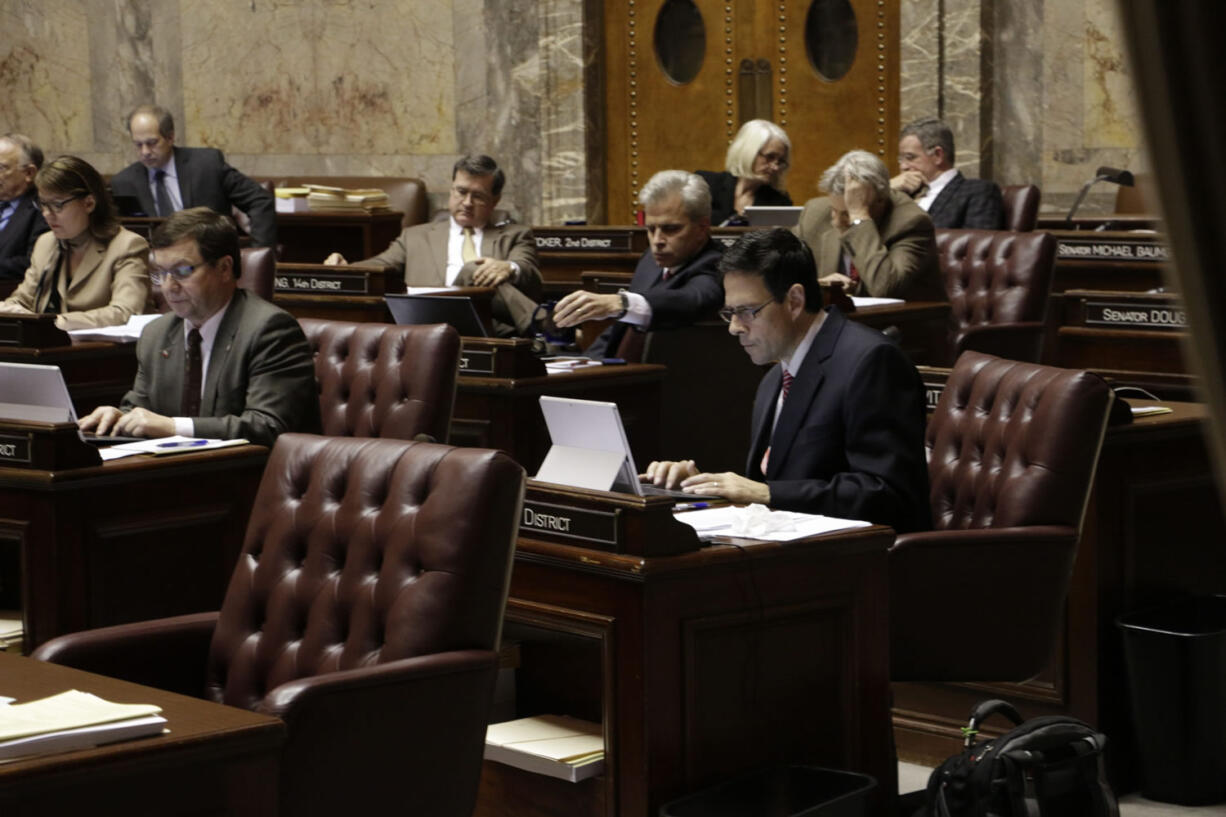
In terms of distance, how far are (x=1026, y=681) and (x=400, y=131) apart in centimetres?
918

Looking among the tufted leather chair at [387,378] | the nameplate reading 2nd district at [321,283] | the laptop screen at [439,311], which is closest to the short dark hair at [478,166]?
the nameplate reading 2nd district at [321,283]

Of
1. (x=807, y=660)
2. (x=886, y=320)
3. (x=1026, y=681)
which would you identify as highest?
(x=886, y=320)

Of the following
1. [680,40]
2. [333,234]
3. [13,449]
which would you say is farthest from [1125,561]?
[680,40]

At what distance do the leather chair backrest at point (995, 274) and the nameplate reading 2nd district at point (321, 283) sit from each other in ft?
7.47

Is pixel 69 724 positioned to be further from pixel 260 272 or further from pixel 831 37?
pixel 831 37

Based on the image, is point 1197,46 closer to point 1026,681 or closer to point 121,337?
point 1026,681

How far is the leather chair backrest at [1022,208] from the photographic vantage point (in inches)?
346

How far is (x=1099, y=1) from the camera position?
982 centimetres

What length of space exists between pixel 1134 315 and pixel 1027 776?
3.02 meters

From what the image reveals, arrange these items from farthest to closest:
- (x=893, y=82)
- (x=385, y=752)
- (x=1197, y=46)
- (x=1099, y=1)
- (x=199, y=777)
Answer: (x=893, y=82)
(x=1099, y=1)
(x=385, y=752)
(x=199, y=777)
(x=1197, y=46)

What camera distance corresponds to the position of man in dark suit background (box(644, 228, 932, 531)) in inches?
148

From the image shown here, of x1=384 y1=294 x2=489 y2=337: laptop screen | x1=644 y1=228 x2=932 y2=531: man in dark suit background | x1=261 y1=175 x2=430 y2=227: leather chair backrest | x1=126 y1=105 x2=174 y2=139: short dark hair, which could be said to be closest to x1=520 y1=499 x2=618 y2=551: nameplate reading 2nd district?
x1=644 y1=228 x2=932 y2=531: man in dark suit background

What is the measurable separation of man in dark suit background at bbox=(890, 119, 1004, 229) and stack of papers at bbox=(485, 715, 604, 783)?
5.31 metres

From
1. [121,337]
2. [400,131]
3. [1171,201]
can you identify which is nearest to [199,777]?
[1171,201]
